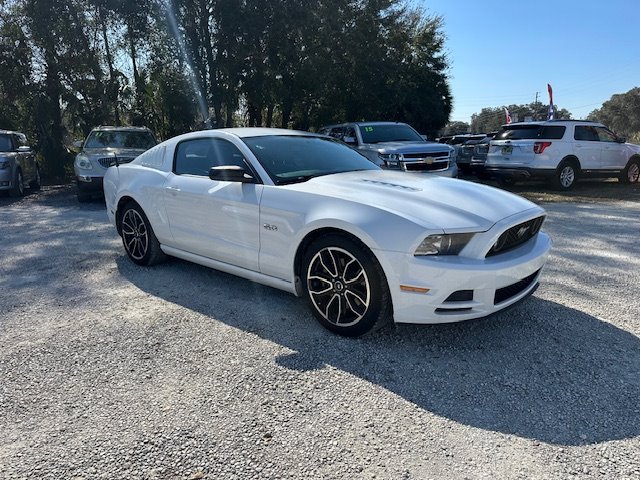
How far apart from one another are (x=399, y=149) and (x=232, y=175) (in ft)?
21.1

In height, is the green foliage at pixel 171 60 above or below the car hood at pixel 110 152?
above

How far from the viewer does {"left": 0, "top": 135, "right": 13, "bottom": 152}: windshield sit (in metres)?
12.2

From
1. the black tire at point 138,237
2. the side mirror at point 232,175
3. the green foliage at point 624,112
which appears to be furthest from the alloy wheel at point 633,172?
the green foliage at point 624,112

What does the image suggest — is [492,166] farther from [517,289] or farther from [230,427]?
[230,427]

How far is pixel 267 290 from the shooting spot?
4562 mm

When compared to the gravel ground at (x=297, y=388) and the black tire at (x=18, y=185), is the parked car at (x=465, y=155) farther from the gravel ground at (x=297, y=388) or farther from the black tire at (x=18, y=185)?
the black tire at (x=18, y=185)

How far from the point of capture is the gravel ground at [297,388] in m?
2.31

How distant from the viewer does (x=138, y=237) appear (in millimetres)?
5414

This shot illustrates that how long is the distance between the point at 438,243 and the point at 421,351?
767mm

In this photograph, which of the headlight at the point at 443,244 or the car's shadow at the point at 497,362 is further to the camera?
the headlight at the point at 443,244

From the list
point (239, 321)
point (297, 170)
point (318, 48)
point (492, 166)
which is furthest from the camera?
point (318, 48)

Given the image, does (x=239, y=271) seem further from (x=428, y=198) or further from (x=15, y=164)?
(x=15, y=164)

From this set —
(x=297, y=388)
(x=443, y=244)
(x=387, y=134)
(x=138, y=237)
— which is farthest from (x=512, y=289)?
(x=387, y=134)

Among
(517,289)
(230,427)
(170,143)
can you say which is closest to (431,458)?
(230,427)
